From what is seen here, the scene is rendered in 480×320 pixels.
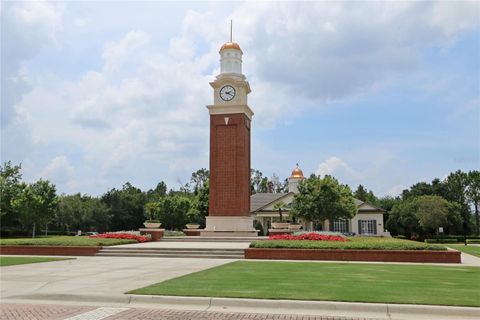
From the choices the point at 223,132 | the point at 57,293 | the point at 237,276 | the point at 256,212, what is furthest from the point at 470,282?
the point at 256,212

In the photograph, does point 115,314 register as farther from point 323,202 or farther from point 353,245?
point 323,202

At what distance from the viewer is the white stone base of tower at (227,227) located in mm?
38359

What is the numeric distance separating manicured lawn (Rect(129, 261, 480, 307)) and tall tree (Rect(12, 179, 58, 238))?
138 ft

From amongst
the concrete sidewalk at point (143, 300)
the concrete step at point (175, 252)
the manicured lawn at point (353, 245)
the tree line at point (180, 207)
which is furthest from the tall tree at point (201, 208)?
the concrete sidewalk at point (143, 300)

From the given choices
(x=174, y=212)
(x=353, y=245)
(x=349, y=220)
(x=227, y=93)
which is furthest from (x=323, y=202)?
(x=353, y=245)

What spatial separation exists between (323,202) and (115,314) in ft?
144

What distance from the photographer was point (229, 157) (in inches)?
1581

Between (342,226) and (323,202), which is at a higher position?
(323,202)

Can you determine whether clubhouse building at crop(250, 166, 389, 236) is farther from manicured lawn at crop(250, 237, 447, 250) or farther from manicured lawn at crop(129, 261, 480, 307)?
manicured lawn at crop(129, 261, 480, 307)

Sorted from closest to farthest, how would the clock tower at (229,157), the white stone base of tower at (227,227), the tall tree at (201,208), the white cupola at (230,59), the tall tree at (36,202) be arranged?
the white stone base of tower at (227,227), the clock tower at (229,157), the white cupola at (230,59), the tall tree at (36,202), the tall tree at (201,208)

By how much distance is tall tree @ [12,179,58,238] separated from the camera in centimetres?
5084

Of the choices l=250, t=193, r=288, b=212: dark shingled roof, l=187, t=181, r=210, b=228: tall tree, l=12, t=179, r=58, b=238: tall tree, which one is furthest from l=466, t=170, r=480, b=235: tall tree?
l=12, t=179, r=58, b=238: tall tree

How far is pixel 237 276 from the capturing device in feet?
44.4

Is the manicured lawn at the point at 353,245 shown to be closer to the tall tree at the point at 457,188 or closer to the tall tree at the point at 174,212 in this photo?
the tall tree at the point at 174,212
